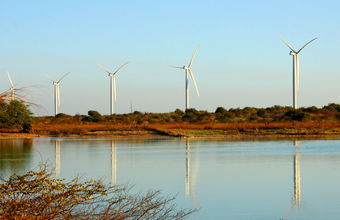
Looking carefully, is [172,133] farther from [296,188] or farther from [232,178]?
[296,188]

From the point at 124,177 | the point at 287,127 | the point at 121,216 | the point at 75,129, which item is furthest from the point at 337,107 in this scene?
the point at 121,216

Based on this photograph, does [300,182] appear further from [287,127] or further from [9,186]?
[287,127]

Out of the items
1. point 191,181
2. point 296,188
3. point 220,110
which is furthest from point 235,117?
point 296,188

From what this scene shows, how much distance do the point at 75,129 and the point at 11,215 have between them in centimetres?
4011

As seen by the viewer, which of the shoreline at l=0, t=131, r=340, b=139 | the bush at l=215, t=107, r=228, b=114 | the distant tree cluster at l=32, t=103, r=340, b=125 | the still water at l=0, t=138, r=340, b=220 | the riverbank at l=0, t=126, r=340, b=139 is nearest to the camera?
the still water at l=0, t=138, r=340, b=220

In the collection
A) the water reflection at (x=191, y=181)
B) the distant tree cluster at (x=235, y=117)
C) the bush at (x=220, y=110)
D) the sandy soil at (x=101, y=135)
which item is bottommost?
the water reflection at (x=191, y=181)

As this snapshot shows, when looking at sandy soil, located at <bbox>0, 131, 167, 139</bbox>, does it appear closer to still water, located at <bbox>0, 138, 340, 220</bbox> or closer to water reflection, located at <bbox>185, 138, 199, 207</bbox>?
still water, located at <bbox>0, 138, 340, 220</bbox>

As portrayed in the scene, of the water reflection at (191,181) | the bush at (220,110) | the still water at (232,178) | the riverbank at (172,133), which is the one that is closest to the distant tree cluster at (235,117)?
the bush at (220,110)

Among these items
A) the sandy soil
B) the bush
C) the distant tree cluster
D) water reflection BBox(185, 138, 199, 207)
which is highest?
the bush

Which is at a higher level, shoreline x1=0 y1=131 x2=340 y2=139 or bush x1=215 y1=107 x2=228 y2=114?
bush x1=215 y1=107 x2=228 y2=114

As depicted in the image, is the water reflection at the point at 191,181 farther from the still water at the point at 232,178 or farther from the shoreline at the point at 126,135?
the shoreline at the point at 126,135

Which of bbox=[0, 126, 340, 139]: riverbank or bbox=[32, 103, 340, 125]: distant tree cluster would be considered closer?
bbox=[0, 126, 340, 139]: riverbank

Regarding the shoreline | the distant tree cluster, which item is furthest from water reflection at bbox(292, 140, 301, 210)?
the distant tree cluster

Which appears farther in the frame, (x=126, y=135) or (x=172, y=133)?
(x=126, y=135)
